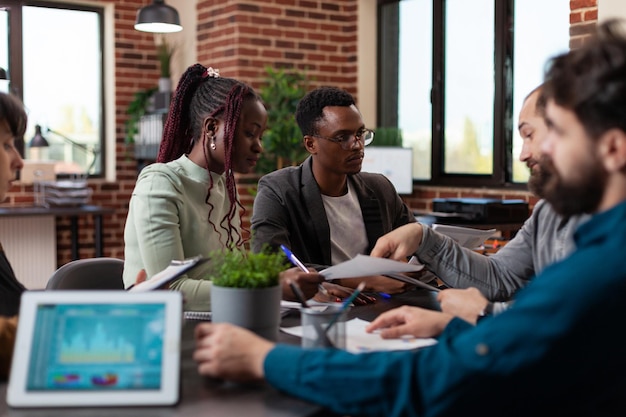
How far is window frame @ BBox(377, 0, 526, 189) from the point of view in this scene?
5285mm

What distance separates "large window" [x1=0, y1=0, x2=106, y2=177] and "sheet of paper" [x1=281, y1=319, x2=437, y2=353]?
496 centimetres

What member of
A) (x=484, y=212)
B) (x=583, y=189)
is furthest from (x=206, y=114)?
(x=484, y=212)

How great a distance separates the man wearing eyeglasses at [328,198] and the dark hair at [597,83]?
4.58ft

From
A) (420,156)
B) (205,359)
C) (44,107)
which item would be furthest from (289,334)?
(44,107)

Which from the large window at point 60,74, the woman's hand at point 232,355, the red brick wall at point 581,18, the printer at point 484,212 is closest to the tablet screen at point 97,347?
the woman's hand at point 232,355

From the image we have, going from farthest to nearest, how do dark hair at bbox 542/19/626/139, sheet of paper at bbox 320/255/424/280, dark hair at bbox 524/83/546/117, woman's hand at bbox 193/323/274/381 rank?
sheet of paper at bbox 320/255/424/280, dark hair at bbox 524/83/546/117, woman's hand at bbox 193/323/274/381, dark hair at bbox 542/19/626/139

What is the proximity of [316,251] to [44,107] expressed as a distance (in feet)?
14.2

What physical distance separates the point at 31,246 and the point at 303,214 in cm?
400

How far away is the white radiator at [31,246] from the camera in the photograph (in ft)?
19.5

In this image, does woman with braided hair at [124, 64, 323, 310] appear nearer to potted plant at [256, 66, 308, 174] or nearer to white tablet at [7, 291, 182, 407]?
white tablet at [7, 291, 182, 407]

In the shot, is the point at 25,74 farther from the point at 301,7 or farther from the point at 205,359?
the point at 205,359

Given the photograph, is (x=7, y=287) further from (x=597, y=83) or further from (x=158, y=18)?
(x=158, y=18)

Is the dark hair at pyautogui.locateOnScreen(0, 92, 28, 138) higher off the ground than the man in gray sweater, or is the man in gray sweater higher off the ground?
the dark hair at pyautogui.locateOnScreen(0, 92, 28, 138)

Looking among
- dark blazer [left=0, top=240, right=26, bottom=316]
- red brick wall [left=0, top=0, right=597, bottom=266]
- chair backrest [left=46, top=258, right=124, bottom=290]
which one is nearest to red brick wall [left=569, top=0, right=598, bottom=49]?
red brick wall [left=0, top=0, right=597, bottom=266]
